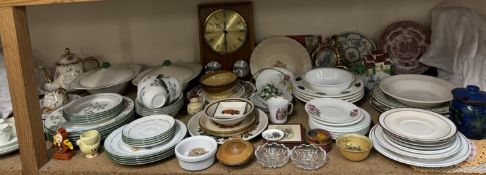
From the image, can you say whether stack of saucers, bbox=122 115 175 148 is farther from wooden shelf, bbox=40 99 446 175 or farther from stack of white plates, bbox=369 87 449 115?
stack of white plates, bbox=369 87 449 115

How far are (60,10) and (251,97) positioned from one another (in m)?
0.87

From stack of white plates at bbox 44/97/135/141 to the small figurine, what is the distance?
0.04m

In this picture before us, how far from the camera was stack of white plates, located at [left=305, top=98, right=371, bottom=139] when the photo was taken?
112cm

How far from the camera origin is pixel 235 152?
1.08m

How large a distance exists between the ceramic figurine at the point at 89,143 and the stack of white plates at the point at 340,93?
0.63 metres

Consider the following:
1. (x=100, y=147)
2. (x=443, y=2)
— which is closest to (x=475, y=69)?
(x=443, y=2)

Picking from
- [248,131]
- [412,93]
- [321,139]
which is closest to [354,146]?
[321,139]

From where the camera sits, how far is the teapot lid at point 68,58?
156 cm

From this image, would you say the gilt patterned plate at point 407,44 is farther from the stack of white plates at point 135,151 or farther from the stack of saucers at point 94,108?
the stack of saucers at point 94,108

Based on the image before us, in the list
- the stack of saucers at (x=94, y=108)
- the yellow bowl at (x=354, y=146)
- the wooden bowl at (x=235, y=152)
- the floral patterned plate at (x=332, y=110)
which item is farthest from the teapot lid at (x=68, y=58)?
the yellow bowl at (x=354, y=146)

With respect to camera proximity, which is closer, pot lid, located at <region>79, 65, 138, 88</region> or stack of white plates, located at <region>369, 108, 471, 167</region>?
stack of white plates, located at <region>369, 108, 471, 167</region>

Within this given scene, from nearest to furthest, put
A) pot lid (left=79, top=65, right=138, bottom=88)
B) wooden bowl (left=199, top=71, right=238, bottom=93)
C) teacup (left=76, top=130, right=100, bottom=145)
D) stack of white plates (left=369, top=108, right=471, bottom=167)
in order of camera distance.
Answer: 1. stack of white plates (left=369, top=108, right=471, bottom=167)
2. teacup (left=76, top=130, right=100, bottom=145)
3. wooden bowl (left=199, top=71, right=238, bottom=93)
4. pot lid (left=79, top=65, right=138, bottom=88)

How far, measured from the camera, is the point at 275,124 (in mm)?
1217

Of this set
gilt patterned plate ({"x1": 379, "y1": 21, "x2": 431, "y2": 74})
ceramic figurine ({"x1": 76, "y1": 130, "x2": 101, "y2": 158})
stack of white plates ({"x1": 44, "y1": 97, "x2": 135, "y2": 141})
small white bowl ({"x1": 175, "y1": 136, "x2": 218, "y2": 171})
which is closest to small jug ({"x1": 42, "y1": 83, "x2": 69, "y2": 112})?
stack of white plates ({"x1": 44, "y1": 97, "x2": 135, "y2": 141})
